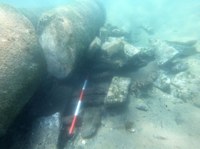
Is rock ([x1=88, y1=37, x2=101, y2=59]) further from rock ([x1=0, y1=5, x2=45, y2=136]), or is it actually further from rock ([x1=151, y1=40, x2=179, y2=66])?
rock ([x1=151, y1=40, x2=179, y2=66])

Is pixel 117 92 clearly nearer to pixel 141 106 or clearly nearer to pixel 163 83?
pixel 141 106

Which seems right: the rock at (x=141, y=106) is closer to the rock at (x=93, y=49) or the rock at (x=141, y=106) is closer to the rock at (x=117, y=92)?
the rock at (x=117, y=92)

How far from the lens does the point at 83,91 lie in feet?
19.8

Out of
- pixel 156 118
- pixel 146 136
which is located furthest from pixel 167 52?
pixel 146 136

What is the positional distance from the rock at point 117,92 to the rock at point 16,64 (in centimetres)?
204

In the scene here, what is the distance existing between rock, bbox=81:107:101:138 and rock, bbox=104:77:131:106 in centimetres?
39

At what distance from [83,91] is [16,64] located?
249cm

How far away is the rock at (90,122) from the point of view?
206 inches

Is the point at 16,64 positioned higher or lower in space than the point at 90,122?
higher

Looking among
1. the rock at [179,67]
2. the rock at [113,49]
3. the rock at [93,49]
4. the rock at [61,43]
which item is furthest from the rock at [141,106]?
the rock at [179,67]

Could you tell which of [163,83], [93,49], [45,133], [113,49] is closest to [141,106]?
[163,83]

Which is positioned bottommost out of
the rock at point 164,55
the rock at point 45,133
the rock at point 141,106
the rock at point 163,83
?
the rock at point 45,133

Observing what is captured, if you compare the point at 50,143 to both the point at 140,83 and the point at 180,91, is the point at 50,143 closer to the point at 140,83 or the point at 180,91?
the point at 140,83

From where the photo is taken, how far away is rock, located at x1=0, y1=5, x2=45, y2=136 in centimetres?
367
